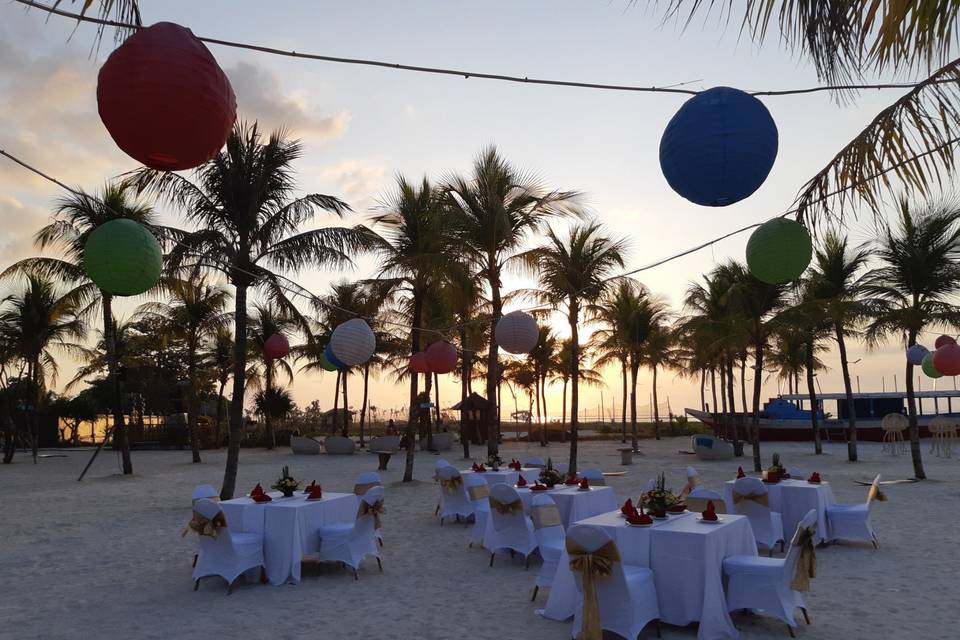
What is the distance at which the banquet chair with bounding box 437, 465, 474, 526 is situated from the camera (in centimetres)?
1057

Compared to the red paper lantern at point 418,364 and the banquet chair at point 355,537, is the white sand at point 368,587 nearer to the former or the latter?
the banquet chair at point 355,537

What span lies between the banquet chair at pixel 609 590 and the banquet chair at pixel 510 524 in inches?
101

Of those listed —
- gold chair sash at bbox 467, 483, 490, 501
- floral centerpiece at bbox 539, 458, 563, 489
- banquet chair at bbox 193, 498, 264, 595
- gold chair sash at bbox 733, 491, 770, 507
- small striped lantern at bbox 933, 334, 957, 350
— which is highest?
small striped lantern at bbox 933, 334, 957, 350

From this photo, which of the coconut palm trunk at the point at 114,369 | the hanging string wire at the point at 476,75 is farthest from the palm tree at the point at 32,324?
the hanging string wire at the point at 476,75

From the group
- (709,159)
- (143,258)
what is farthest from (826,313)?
(143,258)

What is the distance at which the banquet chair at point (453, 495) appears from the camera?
10.6 meters

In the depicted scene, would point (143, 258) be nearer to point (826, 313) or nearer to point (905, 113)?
point (905, 113)

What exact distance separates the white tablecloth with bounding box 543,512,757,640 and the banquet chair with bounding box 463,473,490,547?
3193mm

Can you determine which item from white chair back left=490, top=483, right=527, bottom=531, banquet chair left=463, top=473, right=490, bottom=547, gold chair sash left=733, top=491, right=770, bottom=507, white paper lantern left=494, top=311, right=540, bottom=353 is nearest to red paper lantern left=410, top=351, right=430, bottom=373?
white paper lantern left=494, top=311, right=540, bottom=353

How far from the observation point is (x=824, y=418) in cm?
3406

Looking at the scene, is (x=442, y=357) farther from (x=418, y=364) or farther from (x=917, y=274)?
(x=917, y=274)

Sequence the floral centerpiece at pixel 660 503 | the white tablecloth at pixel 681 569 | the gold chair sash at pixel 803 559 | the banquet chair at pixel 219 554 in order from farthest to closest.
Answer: the banquet chair at pixel 219 554, the floral centerpiece at pixel 660 503, the gold chair sash at pixel 803 559, the white tablecloth at pixel 681 569

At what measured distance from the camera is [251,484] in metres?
Result: 16.4

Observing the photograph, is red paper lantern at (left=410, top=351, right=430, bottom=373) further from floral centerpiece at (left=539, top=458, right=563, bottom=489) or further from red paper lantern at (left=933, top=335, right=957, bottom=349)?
red paper lantern at (left=933, top=335, right=957, bottom=349)
